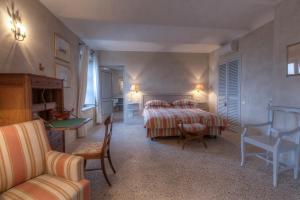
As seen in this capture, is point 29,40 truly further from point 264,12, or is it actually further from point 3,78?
point 264,12

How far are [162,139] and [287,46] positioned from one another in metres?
3.06

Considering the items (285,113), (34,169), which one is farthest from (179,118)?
(34,169)

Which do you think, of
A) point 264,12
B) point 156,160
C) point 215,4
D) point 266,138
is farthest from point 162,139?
point 264,12

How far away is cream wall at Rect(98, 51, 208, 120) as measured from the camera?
616cm

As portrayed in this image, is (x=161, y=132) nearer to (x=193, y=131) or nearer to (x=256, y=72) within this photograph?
(x=193, y=131)

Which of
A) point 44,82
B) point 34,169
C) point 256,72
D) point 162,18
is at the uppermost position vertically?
point 162,18

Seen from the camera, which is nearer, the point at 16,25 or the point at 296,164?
the point at 16,25

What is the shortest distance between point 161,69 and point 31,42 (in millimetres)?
→ 4292

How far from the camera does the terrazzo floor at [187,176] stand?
2064mm

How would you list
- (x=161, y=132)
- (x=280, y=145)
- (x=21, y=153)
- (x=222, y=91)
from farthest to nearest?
(x=222, y=91)
(x=161, y=132)
(x=280, y=145)
(x=21, y=153)

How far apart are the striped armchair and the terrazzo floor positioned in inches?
26.3

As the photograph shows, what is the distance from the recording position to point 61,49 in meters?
3.58

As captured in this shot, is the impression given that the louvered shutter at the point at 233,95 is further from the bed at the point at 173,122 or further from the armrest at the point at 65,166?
the armrest at the point at 65,166

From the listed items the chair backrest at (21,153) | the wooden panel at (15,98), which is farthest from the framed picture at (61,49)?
the chair backrest at (21,153)
